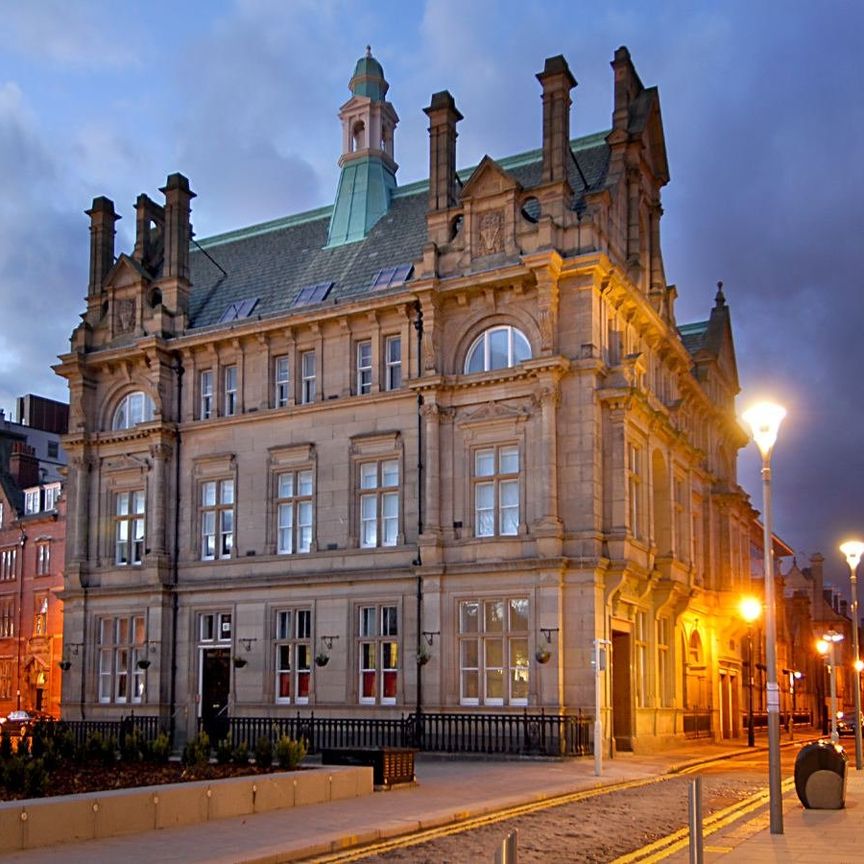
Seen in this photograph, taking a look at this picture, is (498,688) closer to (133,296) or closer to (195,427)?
(195,427)

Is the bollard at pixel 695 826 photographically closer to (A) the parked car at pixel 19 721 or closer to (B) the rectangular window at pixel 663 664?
(B) the rectangular window at pixel 663 664

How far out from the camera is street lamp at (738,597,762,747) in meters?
45.4

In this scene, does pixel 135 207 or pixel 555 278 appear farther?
pixel 135 207

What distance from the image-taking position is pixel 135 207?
49969 millimetres

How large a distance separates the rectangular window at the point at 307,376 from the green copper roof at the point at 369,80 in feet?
39.2

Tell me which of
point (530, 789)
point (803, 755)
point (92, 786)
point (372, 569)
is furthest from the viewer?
point (372, 569)

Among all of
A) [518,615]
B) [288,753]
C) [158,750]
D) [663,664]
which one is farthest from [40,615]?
[288,753]

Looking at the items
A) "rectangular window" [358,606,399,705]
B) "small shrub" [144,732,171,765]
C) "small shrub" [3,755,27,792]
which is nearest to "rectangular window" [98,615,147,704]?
"rectangular window" [358,606,399,705]

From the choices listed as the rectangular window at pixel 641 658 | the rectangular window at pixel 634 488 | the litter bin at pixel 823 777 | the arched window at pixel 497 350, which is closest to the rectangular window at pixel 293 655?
the arched window at pixel 497 350

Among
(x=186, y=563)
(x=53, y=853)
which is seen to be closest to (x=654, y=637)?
(x=186, y=563)

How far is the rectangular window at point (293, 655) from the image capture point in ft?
133

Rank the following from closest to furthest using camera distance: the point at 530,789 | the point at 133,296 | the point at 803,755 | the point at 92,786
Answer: the point at 92,786, the point at 803,755, the point at 530,789, the point at 133,296

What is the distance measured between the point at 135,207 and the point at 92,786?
3642cm

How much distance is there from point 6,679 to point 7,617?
12.7 feet
